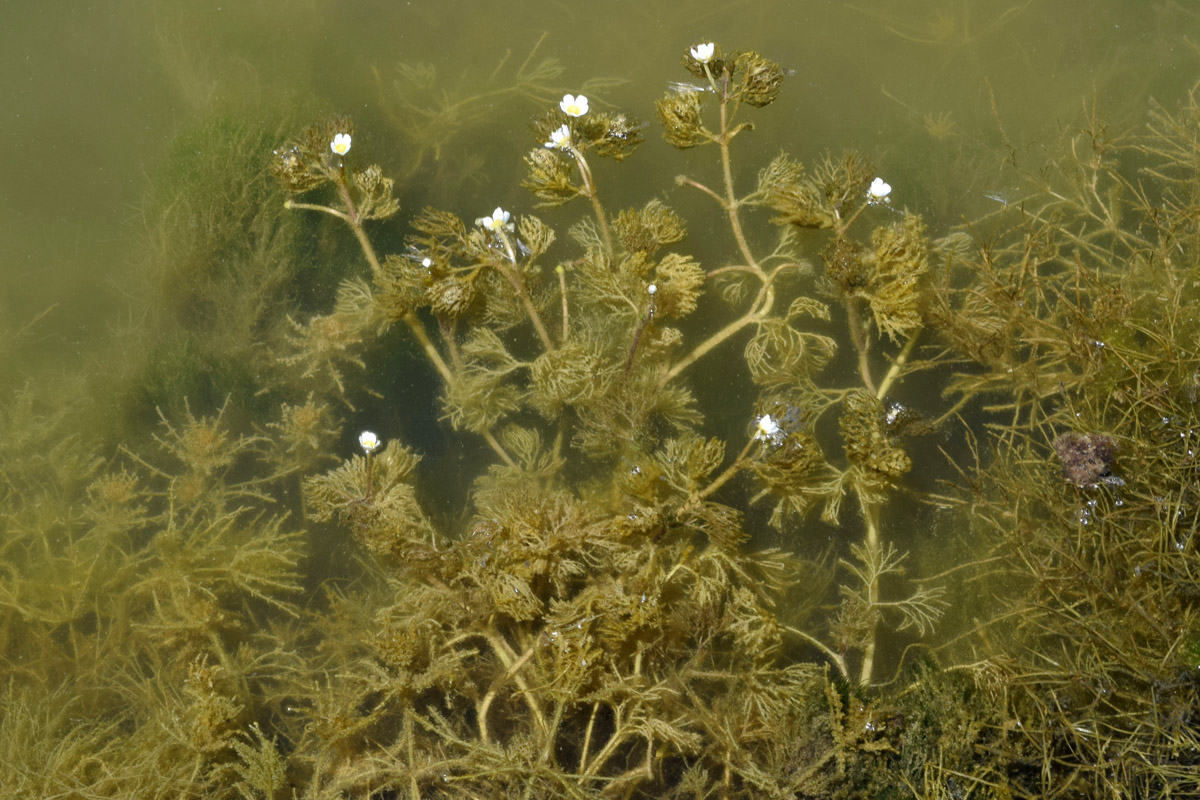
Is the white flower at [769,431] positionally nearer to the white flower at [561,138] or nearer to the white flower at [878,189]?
the white flower at [878,189]

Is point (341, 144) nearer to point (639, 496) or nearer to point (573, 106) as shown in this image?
point (573, 106)

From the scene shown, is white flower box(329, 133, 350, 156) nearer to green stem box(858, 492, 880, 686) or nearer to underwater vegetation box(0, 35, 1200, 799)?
underwater vegetation box(0, 35, 1200, 799)

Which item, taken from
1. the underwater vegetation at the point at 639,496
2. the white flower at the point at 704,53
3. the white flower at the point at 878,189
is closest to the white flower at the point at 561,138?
the underwater vegetation at the point at 639,496

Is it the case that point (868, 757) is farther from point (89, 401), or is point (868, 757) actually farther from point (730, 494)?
point (89, 401)

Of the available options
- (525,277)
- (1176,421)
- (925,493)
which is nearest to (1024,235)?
(1176,421)

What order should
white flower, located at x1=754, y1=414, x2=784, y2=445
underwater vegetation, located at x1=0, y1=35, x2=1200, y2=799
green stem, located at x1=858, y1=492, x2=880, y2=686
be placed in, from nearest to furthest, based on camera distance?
1. underwater vegetation, located at x1=0, y1=35, x2=1200, y2=799
2. white flower, located at x1=754, y1=414, x2=784, y2=445
3. green stem, located at x1=858, y1=492, x2=880, y2=686

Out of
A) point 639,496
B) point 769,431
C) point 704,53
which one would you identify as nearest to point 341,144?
point 704,53

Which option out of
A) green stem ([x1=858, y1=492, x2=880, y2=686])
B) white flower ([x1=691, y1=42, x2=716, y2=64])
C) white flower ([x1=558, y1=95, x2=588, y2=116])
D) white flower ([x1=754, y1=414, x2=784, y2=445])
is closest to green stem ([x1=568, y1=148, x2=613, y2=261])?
white flower ([x1=558, y1=95, x2=588, y2=116])
